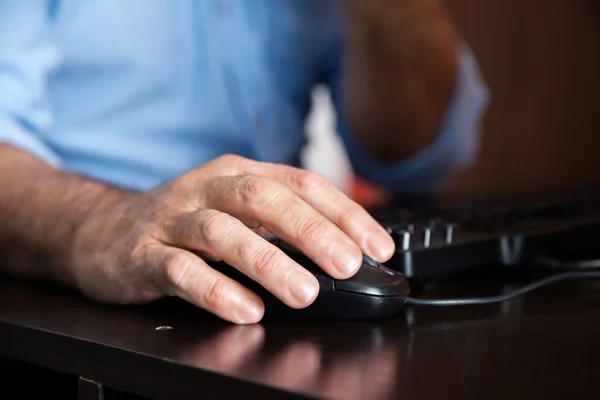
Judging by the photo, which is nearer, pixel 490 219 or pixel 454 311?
pixel 454 311

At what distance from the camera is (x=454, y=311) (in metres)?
0.51

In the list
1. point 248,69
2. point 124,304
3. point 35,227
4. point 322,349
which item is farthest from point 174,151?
point 322,349

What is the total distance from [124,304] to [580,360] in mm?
277

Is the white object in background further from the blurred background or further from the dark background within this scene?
the dark background

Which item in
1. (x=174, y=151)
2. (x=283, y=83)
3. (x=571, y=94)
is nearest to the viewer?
(x=174, y=151)

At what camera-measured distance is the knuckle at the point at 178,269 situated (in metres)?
0.48

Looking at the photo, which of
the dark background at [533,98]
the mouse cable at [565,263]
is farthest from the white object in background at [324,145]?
the mouse cable at [565,263]

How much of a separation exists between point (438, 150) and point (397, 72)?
142mm

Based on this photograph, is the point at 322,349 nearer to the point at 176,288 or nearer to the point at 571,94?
the point at 176,288

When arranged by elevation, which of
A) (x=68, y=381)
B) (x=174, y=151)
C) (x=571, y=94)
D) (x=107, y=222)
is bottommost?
(x=68, y=381)

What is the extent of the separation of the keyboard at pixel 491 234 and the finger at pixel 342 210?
0.06 meters

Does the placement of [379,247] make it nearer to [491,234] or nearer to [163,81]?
[491,234]

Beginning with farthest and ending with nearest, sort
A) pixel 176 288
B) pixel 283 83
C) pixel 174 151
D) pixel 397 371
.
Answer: pixel 283 83
pixel 174 151
pixel 176 288
pixel 397 371

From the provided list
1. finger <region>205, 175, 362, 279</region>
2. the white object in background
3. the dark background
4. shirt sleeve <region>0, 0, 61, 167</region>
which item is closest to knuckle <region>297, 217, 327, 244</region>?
finger <region>205, 175, 362, 279</region>
